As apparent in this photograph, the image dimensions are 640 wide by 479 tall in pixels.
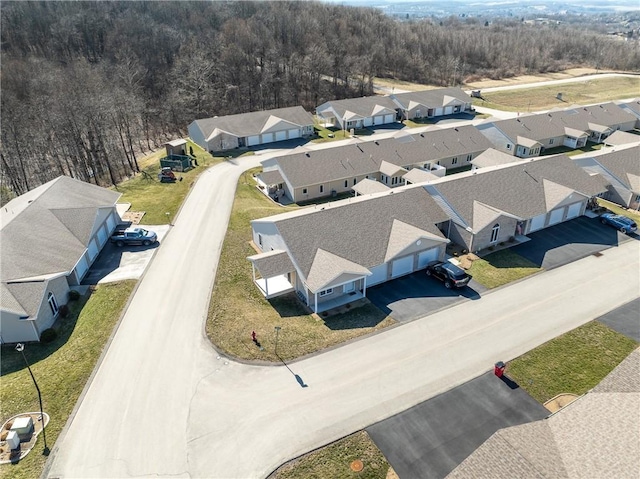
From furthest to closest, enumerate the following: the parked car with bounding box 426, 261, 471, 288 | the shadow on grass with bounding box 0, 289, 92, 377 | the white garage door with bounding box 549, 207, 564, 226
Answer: the white garage door with bounding box 549, 207, 564, 226
the parked car with bounding box 426, 261, 471, 288
the shadow on grass with bounding box 0, 289, 92, 377

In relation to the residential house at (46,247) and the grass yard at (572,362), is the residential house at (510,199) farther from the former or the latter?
the residential house at (46,247)

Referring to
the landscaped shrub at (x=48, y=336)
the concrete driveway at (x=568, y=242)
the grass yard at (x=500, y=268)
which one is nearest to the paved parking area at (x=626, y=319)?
the concrete driveway at (x=568, y=242)

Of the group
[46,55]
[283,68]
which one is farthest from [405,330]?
[46,55]

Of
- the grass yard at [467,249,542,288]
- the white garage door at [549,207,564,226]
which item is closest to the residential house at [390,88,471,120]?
the white garage door at [549,207,564,226]

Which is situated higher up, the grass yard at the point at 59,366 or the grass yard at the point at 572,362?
the grass yard at the point at 59,366

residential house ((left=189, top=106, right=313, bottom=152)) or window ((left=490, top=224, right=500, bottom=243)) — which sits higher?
residential house ((left=189, top=106, right=313, bottom=152))

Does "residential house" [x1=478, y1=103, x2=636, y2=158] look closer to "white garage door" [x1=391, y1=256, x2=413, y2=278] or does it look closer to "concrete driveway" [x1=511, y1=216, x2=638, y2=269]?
"concrete driveway" [x1=511, y1=216, x2=638, y2=269]
